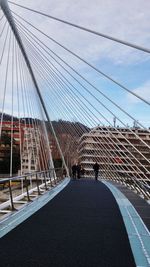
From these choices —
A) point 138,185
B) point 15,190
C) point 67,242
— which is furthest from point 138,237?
point 138,185

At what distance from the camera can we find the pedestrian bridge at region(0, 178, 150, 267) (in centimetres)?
437

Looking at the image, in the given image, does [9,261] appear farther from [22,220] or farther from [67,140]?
[67,140]

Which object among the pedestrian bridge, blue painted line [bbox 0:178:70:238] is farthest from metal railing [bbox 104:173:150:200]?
the pedestrian bridge

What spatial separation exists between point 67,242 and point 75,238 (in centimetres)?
33

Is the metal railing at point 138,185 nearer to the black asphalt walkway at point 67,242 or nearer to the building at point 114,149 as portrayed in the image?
the building at point 114,149

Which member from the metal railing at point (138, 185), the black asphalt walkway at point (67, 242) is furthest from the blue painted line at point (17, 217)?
the metal railing at point (138, 185)

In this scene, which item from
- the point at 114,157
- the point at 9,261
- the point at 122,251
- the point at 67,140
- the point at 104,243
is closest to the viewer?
the point at 9,261

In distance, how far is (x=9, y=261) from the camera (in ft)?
13.8

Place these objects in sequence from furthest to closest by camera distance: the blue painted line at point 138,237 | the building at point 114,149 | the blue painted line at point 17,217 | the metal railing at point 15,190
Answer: the building at point 114,149 < the metal railing at point 15,190 < the blue painted line at point 17,217 < the blue painted line at point 138,237

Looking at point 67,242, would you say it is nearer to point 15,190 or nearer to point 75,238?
point 75,238

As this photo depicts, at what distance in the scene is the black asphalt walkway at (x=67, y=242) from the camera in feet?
14.1

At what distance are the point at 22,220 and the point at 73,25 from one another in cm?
474

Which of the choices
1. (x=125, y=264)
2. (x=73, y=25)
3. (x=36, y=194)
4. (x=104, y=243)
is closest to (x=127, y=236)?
(x=104, y=243)

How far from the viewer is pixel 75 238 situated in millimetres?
5586
